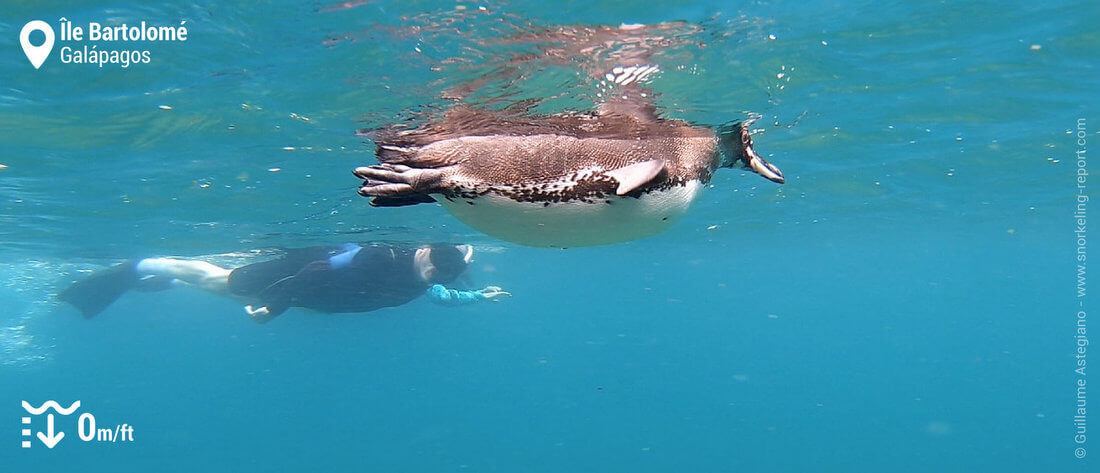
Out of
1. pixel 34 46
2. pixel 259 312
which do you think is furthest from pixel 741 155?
pixel 259 312

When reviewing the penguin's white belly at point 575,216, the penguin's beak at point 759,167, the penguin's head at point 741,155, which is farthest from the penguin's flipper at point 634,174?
the penguin's beak at point 759,167

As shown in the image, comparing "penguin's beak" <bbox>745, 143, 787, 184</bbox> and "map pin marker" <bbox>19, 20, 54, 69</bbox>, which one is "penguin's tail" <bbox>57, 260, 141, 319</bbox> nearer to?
"map pin marker" <bbox>19, 20, 54, 69</bbox>

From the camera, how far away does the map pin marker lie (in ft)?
20.6

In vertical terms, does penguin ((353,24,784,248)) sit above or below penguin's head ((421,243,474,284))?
above

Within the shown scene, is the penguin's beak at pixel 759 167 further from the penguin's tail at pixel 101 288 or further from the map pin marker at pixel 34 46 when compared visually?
the penguin's tail at pixel 101 288

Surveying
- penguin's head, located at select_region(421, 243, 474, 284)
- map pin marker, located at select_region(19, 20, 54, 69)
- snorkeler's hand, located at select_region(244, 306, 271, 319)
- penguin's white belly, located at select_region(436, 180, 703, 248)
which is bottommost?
snorkeler's hand, located at select_region(244, 306, 271, 319)

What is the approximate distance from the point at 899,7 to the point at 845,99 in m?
3.73

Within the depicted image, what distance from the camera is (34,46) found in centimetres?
665

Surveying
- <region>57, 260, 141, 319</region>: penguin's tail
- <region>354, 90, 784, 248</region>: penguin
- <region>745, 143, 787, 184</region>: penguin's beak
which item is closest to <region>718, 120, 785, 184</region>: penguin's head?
<region>745, 143, 787, 184</region>: penguin's beak

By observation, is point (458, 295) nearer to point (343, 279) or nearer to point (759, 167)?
point (343, 279)

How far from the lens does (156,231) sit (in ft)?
66.1

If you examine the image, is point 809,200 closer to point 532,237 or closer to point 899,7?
point 899,7

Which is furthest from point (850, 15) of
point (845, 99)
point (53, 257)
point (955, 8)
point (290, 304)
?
point (53, 257)

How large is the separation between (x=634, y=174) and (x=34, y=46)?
6.51m
